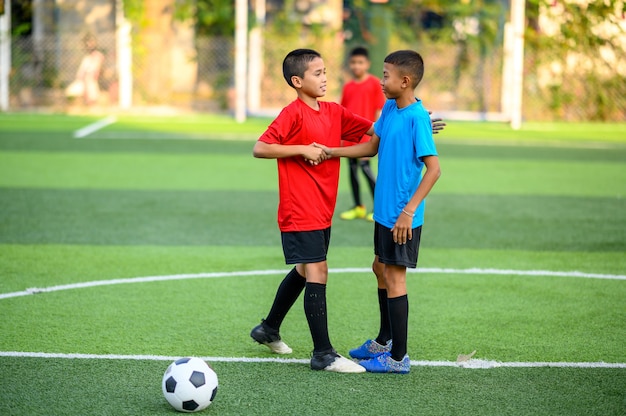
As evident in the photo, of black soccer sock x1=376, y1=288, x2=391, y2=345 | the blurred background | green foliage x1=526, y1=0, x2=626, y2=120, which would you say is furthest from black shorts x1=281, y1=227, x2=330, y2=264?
green foliage x1=526, y1=0, x2=626, y2=120

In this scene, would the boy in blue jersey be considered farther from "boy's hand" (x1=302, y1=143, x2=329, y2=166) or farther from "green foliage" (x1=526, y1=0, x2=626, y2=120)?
"green foliage" (x1=526, y1=0, x2=626, y2=120)

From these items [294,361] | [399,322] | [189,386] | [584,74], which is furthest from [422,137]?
[584,74]

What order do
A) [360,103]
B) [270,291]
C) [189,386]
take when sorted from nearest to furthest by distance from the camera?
[189,386] → [270,291] → [360,103]

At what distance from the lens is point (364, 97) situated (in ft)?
33.4

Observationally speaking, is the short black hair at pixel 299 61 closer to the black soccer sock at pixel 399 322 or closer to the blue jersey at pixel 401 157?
the blue jersey at pixel 401 157

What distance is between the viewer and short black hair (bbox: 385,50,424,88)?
191 inches

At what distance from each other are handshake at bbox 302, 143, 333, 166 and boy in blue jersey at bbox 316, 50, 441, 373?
1 centimetres

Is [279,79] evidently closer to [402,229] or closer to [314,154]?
[314,154]

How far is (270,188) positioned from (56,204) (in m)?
2.94

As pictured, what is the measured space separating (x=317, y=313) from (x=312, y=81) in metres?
1.21

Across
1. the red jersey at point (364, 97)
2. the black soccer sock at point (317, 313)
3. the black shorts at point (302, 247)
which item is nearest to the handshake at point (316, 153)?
the black shorts at point (302, 247)

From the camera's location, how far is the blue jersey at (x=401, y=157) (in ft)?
15.7

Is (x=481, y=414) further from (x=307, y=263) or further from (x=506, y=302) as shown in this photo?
(x=506, y=302)

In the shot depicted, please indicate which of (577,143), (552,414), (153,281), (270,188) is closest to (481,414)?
(552,414)
